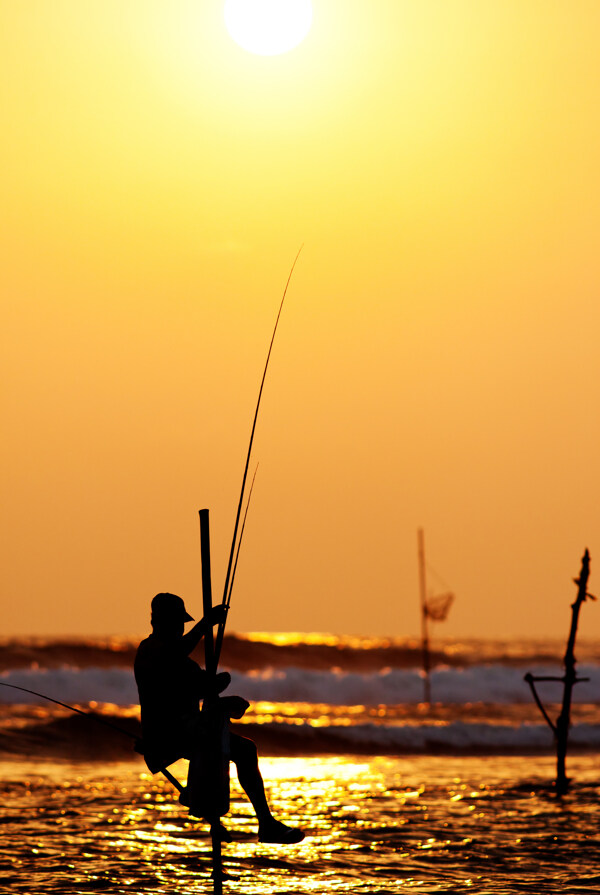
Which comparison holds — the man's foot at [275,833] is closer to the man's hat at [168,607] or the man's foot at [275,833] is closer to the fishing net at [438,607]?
the man's hat at [168,607]

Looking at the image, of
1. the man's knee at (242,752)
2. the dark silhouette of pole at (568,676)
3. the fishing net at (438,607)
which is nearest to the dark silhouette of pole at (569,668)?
the dark silhouette of pole at (568,676)

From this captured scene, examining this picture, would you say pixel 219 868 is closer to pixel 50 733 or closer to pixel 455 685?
pixel 50 733

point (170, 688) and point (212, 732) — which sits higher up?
point (170, 688)

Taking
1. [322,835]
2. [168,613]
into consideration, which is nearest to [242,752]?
[168,613]

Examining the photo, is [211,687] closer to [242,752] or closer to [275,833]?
[242,752]

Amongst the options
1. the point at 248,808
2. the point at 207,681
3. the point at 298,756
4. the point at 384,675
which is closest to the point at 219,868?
the point at 207,681

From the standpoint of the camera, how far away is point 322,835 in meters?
16.4

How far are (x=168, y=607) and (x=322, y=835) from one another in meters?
8.58

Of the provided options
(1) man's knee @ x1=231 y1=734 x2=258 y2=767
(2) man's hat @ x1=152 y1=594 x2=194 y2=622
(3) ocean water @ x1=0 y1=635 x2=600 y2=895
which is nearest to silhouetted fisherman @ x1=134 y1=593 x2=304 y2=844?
(2) man's hat @ x1=152 y1=594 x2=194 y2=622

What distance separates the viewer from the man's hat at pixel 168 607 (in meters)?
8.83

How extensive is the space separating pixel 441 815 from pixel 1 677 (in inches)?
1183

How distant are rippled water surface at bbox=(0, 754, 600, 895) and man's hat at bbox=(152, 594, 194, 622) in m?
5.21

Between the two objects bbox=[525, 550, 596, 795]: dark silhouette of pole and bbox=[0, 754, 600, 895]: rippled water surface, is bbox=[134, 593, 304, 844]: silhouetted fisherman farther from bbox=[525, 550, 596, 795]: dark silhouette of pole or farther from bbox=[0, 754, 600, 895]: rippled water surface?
bbox=[525, 550, 596, 795]: dark silhouette of pole

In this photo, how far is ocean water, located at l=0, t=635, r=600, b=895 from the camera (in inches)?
544
